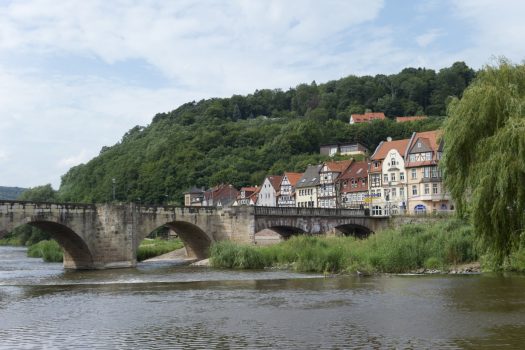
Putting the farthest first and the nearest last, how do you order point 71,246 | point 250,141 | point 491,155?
point 250,141 → point 71,246 → point 491,155

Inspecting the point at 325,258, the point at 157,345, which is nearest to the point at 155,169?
the point at 325,258

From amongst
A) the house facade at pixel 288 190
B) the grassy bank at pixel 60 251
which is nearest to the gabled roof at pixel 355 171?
the house facade at pixel 288 190

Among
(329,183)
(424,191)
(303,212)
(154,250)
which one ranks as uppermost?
(329,183)

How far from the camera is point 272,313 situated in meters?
24.7

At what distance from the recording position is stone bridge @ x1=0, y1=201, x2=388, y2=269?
51.6 metres

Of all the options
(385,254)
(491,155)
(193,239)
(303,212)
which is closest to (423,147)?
(303,212)

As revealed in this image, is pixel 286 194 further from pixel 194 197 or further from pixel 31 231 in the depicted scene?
pixel 31 231

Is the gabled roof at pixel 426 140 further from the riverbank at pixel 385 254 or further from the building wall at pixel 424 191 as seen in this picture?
the riverbank at pixel 385 254

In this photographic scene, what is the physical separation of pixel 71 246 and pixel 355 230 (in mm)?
34674

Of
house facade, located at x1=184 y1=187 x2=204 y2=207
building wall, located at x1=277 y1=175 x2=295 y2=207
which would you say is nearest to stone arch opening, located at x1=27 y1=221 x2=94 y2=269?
building wall, located at x1=277 y1=175 x2=295 y2=207

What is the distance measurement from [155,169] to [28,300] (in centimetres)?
12016

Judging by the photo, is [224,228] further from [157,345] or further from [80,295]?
[157,345]

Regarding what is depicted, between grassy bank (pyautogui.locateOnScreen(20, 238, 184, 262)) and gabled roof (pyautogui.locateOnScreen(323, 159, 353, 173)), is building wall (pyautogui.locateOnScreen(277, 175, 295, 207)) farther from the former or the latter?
grassy bank (pyautogui.locateOnScreen(20, 238, 184, 262))

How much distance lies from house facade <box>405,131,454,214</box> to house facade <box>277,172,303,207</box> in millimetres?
29991
